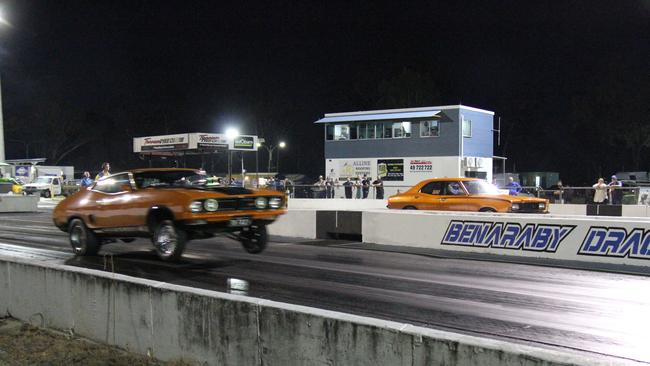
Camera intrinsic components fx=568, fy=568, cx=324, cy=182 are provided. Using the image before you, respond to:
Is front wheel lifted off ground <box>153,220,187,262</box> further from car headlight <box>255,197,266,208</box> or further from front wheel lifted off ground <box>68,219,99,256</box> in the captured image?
front wheel lifted off ground <box>68,219,99,256</box>

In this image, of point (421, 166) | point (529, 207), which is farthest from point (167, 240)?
point (421, 166)

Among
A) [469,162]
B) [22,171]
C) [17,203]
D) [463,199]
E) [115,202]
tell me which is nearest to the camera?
[115,202]

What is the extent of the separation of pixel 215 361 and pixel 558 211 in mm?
19645

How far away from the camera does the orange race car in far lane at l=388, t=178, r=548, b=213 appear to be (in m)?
15.2

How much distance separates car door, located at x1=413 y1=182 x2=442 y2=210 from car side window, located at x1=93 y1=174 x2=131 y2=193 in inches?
356

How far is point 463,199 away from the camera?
1577cm

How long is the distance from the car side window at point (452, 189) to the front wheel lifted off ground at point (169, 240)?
9.04 meters

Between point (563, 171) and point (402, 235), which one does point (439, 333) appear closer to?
point (402, 235)

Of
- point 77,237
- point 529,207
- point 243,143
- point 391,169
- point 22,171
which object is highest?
point 243,143

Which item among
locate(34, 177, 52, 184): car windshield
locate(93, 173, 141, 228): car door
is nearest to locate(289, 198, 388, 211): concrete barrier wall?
locate(93, 173, 141, 228): car door

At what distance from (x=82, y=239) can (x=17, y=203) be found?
16.8 m

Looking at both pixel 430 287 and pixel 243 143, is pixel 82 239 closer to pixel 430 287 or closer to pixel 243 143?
pixel 430 287

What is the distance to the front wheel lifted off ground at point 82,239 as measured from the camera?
10664 mm

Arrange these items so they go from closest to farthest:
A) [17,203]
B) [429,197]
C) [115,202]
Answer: [115,202] < [429,197] < [17,203]
